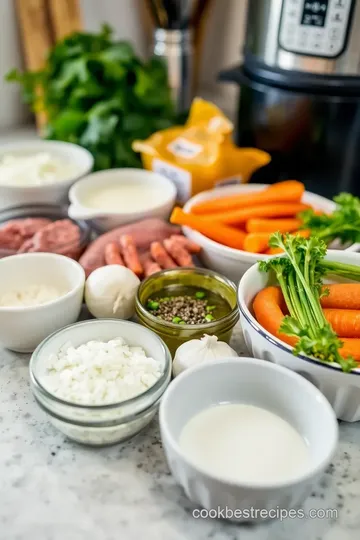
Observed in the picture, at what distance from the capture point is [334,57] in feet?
3.28

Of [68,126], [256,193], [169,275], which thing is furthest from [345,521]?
[68,126]

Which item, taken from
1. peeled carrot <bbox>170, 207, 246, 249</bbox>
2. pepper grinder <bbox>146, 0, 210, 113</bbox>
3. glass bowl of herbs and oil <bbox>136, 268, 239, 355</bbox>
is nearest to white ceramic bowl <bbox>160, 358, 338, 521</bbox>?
glass bowl of herbs and oil <bbox>136, 268, 239, 355</bbox>

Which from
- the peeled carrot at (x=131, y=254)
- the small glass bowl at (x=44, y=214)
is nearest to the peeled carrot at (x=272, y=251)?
the peeled carrot at (x=131, y=254)

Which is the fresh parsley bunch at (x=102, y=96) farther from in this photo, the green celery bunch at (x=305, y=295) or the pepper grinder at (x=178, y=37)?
the green celery bunch at (x=305, y=295)

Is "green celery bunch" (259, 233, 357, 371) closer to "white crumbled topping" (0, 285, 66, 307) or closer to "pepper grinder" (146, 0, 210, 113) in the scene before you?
"white crumbled topping" (0, 285, 66, 307)

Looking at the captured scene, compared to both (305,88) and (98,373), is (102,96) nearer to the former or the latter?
(305,88)

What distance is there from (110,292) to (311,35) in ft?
1.91

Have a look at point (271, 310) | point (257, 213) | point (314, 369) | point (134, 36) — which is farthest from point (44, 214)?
point (134, 36)

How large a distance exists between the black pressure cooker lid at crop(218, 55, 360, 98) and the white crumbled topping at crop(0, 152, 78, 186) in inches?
16.8

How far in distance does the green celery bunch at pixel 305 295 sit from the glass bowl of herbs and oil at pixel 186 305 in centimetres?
9

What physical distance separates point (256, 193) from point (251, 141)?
0.51 ft

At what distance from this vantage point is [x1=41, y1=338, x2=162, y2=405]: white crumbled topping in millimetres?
679

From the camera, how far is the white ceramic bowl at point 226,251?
0.93 meters

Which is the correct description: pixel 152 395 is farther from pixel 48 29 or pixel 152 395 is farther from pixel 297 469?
pixel 48 29
